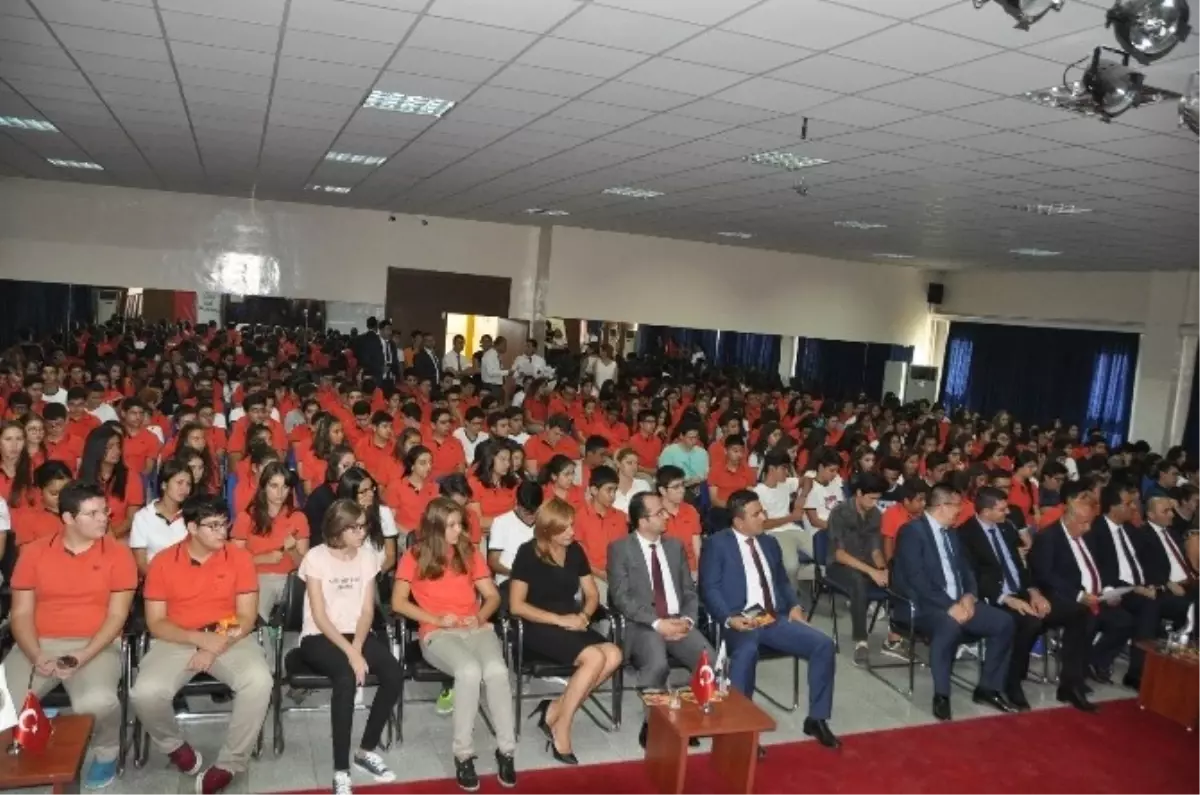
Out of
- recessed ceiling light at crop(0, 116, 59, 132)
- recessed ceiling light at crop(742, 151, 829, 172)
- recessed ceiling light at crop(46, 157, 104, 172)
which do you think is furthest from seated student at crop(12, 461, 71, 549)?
recessed ceiling light at crop(46, 157, 104, 172)

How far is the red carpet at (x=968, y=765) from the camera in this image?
4289mm

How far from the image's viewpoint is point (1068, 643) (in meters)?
5.87

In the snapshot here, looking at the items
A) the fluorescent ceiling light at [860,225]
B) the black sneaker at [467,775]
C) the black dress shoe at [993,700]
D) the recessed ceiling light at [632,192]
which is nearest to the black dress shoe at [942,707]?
the black dress shoe at [993,700]

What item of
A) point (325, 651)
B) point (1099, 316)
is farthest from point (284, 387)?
point (1099, 316)

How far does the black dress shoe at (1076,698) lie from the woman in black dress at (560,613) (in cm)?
315

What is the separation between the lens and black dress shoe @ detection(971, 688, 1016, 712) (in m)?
5.58

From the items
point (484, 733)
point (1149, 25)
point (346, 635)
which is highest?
point (1149, 25)

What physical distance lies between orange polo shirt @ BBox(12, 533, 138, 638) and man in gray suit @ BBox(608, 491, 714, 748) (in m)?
2.33

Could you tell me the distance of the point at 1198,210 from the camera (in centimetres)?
780

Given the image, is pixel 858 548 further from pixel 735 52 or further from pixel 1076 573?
pixel 735 52

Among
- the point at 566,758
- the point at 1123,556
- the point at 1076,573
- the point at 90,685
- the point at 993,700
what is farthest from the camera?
the point at 1123,556

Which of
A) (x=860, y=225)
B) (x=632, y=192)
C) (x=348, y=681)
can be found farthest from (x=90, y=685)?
(x=860, y=225)

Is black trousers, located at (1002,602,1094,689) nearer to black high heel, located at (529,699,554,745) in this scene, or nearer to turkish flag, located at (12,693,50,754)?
black high heel, located at (529,699,554,745)

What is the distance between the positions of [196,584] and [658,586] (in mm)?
2277
